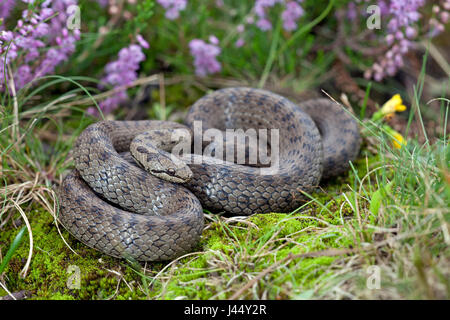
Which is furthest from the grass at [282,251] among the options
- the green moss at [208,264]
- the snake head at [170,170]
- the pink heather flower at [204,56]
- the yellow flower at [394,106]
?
the pink heather flower at [204,56]

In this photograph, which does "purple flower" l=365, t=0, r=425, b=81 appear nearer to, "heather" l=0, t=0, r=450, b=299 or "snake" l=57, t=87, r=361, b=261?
"heather" l=0, t=0, r=450, b=299

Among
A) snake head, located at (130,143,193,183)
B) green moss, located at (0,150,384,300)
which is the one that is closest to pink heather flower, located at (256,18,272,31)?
snake head, located at (130,143,193,183)

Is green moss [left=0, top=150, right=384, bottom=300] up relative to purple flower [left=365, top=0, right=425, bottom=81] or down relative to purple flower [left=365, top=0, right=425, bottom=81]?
down

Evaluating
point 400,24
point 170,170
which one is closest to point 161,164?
point 170,170

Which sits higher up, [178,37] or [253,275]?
[178,37]

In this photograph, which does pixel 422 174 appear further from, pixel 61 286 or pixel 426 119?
pixel 426 119
